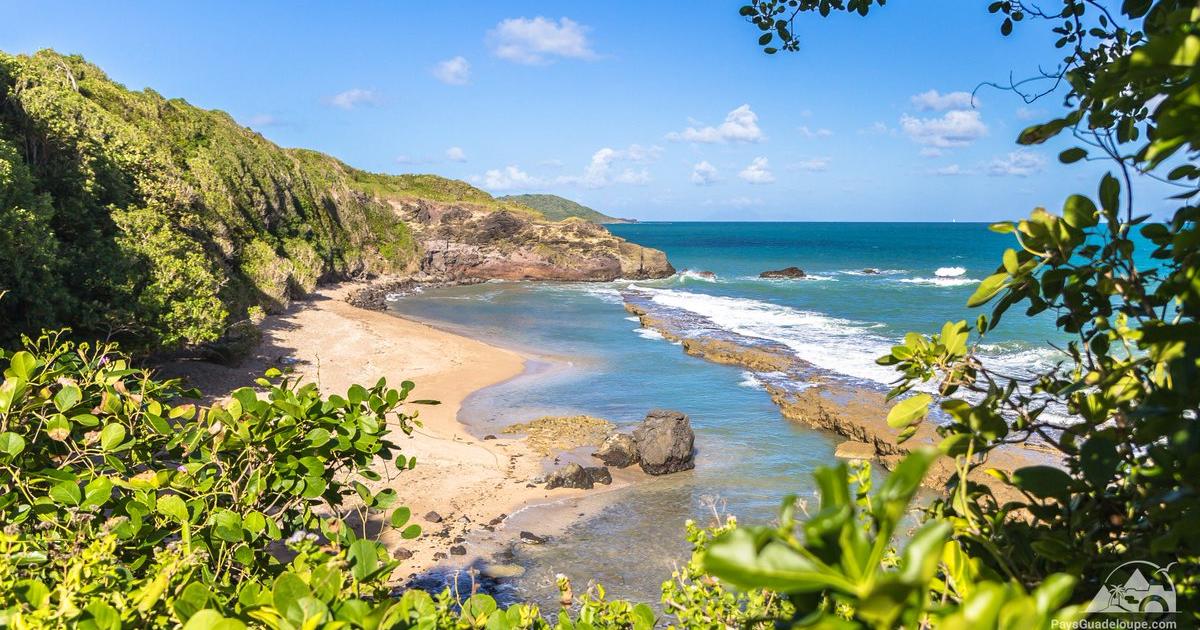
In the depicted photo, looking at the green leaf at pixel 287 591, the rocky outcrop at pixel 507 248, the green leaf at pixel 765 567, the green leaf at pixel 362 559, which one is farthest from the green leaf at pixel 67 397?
the rocky outcrop at pixel 507 248

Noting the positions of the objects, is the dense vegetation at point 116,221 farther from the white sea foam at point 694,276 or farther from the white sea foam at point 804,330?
the white sea foam at point 694,276

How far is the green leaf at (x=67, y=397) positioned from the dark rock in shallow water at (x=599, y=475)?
11.2 m

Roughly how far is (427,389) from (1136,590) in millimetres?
19094

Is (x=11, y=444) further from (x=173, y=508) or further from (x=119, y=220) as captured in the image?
(x=119, y=220)

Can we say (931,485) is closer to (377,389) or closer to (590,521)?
(590,521)

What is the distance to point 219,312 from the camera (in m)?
14.8

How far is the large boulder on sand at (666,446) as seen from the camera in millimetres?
13758

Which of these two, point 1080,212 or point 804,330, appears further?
point 804,330

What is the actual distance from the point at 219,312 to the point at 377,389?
14.1m

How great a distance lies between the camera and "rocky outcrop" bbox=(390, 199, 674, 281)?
5394 centimetres

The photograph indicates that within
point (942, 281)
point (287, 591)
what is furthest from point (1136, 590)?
point (942, 281)

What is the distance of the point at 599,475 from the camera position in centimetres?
1344

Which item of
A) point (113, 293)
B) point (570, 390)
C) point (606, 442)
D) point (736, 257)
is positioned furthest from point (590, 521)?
point (736, 257)

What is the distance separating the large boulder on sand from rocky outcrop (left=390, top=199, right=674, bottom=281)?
134ft
